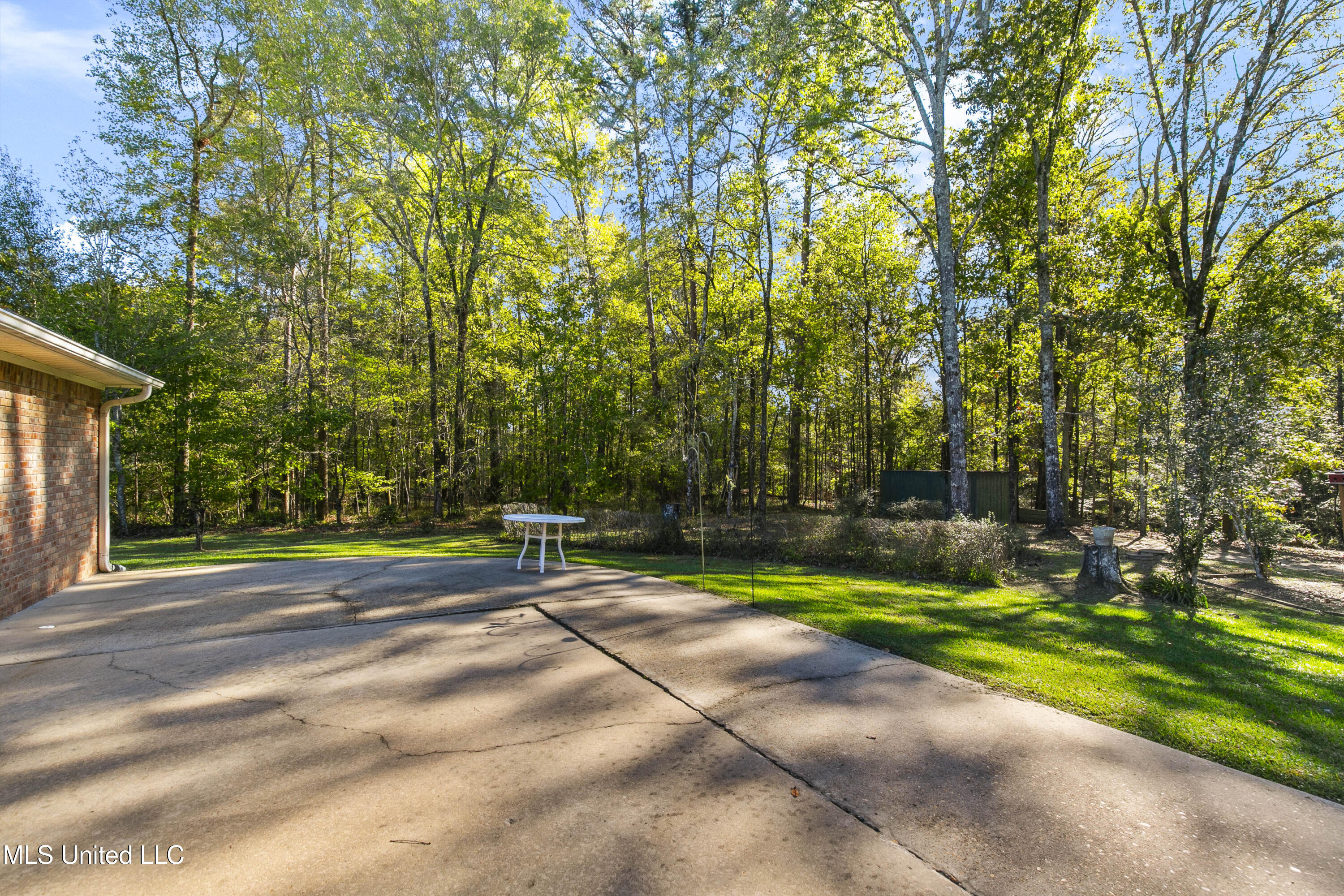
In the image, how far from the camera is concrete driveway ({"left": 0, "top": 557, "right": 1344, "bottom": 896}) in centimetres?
189

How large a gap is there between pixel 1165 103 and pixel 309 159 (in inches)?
1001

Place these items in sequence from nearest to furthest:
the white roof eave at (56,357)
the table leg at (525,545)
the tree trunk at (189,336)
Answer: the white roof eave at (56,357) < the table leg at (525,545) < the tree trunk at (189,336)

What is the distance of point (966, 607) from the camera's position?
6297mm

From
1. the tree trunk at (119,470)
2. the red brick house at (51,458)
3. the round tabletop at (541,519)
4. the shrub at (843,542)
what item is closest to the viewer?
the red brick house at (51,458)

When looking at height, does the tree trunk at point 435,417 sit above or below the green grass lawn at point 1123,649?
above

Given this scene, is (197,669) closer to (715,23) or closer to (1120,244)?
(715,23)

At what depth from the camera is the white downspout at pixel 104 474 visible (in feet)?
23.6

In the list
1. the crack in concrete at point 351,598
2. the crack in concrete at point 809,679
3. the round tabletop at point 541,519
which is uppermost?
the round tabletop at point 541,519

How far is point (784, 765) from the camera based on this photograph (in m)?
2.60

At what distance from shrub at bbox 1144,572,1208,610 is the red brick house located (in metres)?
11.8

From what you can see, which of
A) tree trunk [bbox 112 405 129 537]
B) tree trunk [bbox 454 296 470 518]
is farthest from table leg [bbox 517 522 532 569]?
tree trunk [bbox 112 405 129 537]

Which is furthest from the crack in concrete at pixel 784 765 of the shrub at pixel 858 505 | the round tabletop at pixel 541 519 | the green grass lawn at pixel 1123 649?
the shrub at pixel 858 505

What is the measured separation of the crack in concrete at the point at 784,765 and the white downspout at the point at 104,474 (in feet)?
24.0

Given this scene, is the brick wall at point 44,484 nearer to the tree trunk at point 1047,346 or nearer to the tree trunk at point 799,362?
the tree trunk at point 799,362
